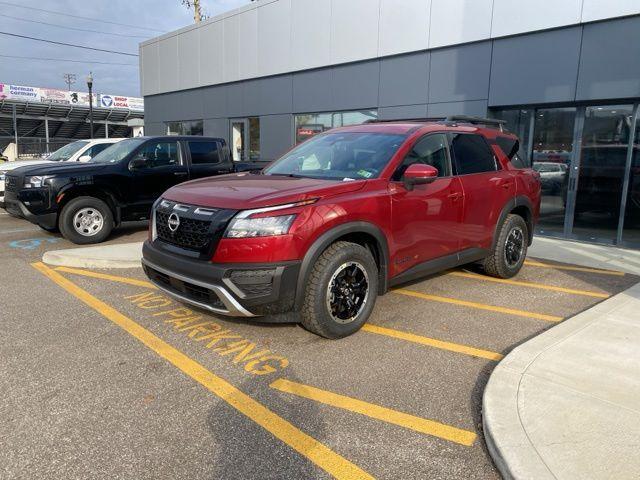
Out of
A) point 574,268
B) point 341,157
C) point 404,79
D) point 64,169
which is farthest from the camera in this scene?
point 404,79

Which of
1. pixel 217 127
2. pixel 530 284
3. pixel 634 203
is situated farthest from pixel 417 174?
pixel 217 127

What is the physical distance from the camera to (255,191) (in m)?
4.05

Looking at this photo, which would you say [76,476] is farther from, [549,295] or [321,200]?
[549,295]

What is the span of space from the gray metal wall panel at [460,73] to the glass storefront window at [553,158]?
130 centimetres

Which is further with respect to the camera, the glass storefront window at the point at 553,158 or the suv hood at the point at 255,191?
the glass storefront window at the point at 553,158

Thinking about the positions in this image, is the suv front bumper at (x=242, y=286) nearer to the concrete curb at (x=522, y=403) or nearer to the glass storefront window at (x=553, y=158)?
the concrete curb at (x=522, y=403)

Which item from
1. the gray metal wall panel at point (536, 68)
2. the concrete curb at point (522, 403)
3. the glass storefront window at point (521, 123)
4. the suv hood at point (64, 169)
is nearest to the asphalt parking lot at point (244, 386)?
the concrete curb at point (522, 403)

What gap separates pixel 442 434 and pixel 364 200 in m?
1.99

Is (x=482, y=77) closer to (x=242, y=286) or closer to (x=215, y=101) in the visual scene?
(x=242, y=286)

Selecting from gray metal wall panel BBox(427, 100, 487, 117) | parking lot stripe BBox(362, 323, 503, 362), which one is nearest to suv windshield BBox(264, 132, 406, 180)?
parking lot stripe BBox(362, 323, 503, 362)

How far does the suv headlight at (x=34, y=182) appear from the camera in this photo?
25.5 feet

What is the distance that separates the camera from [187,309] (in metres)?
4.93

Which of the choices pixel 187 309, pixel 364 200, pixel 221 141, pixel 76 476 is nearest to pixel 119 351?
pixel 187 309

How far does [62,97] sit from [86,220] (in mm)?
60755
